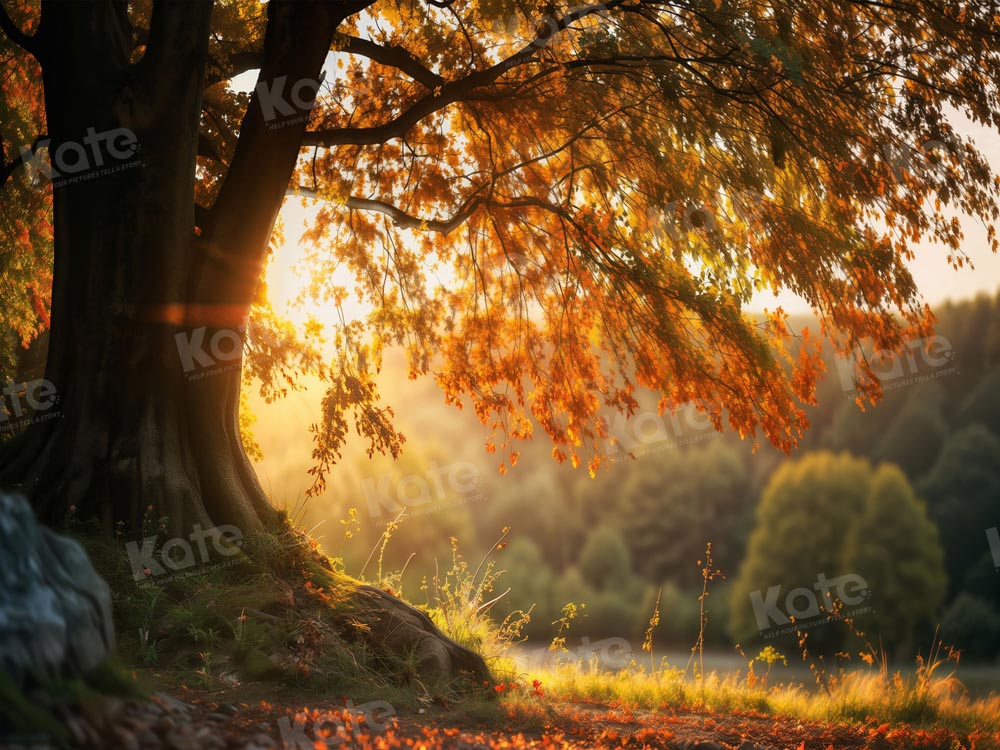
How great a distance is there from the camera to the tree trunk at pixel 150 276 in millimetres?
6309

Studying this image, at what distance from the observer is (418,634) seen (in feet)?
20.6

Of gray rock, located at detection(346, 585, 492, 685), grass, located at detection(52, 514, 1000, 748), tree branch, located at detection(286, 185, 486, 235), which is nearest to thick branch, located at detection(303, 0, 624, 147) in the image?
tree branch, located at detection(286, 185, 486, 235)

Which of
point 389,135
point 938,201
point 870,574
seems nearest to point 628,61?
point 389,135

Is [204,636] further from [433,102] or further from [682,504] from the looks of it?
[682,504]

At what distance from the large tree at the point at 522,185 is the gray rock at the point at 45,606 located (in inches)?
140

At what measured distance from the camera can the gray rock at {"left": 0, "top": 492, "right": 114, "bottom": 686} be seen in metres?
2.40

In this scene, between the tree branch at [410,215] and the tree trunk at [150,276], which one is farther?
the tree branch at [410,215]

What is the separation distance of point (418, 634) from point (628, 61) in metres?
5.32

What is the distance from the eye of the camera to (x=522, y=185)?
31.1 ft

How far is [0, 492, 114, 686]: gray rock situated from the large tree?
140 inches
